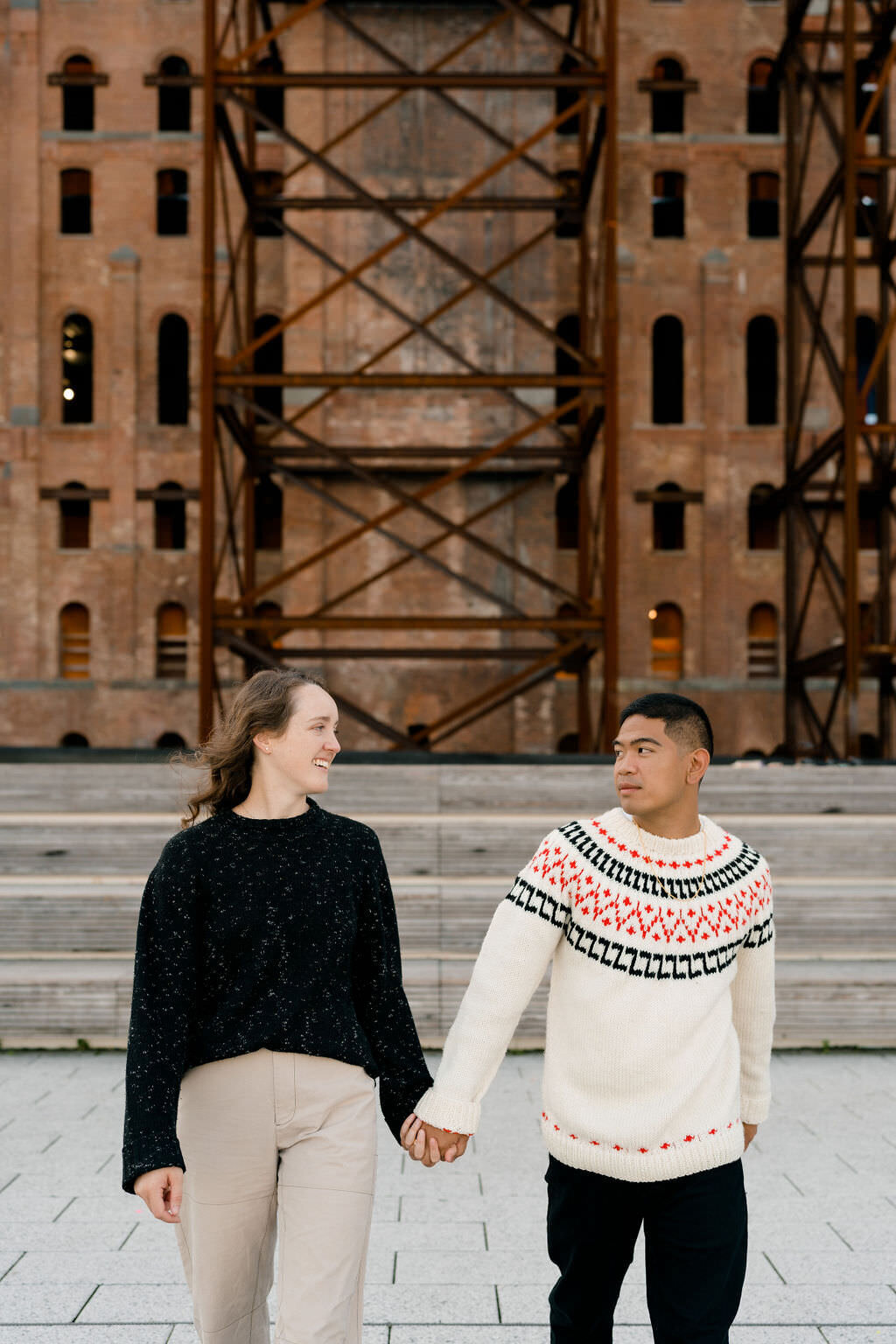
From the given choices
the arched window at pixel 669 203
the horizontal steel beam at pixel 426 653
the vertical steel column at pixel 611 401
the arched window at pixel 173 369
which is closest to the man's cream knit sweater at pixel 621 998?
the vertical steel column at pixel 611 401

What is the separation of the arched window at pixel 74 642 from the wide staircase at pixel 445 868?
11.2 meters

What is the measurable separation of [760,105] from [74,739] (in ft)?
53.0

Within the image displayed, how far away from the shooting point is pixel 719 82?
2117 cm

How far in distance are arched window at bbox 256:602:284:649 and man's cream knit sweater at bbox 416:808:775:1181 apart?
38.9 feet

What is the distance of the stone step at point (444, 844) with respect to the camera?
9391 millimetres

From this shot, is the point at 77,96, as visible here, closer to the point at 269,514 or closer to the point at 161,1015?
the point at 269,514

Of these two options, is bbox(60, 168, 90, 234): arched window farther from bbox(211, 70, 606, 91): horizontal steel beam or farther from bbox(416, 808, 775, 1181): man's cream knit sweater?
bbox(416, 808, 775, 1181): man's cream knit sweater

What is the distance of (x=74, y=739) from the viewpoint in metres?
20.8

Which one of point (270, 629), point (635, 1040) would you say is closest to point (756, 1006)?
point (635, 1040)

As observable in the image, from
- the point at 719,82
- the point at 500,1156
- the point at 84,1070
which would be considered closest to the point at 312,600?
the point at 719,82

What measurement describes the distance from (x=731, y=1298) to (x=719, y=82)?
2193 centimetres

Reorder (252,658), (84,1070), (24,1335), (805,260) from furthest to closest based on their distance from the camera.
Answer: (805,260), (252,658), (84,1070), (24,1335)

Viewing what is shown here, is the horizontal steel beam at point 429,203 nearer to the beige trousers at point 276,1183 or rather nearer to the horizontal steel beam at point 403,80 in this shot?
the horizontal steel beam at point 403,80

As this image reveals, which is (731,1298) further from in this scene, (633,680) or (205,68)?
(633,680)
